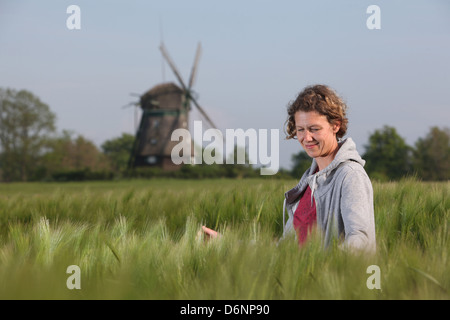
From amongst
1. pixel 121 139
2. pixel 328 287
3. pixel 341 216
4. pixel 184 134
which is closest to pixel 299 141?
pixel 341 216

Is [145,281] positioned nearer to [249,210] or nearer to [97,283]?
[97,283]

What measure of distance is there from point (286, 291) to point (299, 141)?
4.44ft

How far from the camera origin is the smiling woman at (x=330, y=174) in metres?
2.08

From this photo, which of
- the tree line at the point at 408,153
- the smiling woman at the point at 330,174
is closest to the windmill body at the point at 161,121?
the tree line at the point at 408,153

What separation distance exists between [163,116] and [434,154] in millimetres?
23256

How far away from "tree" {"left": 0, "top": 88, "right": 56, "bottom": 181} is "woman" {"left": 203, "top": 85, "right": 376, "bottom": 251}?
127ft

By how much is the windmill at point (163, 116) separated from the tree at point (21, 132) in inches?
423

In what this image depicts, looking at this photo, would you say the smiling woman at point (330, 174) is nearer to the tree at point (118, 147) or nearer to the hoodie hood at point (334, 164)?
the hoodie hood at point (334, 164)

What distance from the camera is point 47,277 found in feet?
3.61

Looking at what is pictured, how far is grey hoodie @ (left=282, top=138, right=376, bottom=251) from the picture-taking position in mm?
2008

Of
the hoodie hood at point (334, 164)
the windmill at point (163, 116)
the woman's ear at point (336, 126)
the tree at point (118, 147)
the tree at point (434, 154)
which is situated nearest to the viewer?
the hoodie hood at point (334, 164)

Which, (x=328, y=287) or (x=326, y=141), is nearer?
(x=328, y=287)
